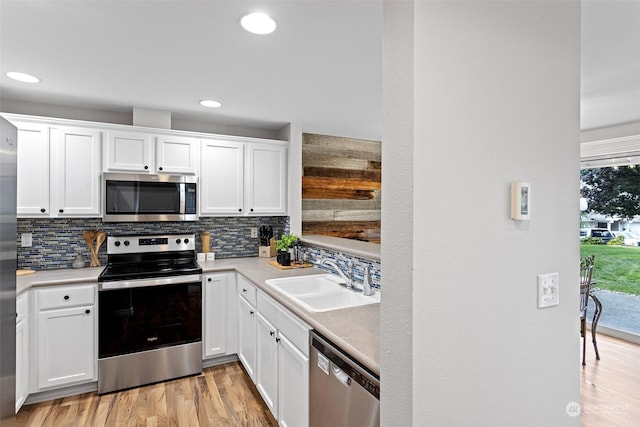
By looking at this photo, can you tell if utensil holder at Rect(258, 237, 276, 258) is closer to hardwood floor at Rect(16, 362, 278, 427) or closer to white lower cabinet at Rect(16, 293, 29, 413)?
hardwood floor at Rect(16, 362, 278, 427)

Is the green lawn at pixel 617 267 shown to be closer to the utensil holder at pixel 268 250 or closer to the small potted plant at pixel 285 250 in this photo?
the small potted plant at pixel 285 250

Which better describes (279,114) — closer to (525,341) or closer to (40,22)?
(40,22)

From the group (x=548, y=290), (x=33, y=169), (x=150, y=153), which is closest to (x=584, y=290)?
(x=548, y=290)

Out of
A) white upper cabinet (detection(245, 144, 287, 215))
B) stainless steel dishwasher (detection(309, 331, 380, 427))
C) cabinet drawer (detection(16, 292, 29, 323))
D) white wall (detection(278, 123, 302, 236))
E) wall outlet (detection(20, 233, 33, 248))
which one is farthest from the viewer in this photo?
white wall (detection(278, 123, 302, 236))

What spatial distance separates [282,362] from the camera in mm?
2070

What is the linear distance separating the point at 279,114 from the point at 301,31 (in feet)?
5.15

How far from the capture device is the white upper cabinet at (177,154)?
3129 mm

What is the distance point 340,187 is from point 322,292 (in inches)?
81.7

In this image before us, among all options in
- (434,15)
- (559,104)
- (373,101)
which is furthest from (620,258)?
(434,15)

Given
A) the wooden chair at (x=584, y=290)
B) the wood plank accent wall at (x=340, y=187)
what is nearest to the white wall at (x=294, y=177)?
the wood plank accent wall at (x=340, y=187)

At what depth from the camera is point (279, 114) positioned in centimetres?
334

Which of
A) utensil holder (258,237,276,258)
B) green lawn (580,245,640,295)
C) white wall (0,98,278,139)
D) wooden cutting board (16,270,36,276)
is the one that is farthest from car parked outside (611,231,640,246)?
wooden cutting board (16,270,36,276)

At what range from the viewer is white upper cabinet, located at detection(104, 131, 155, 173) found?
9.64 ft

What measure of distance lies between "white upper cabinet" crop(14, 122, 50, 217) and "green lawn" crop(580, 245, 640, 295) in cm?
556
